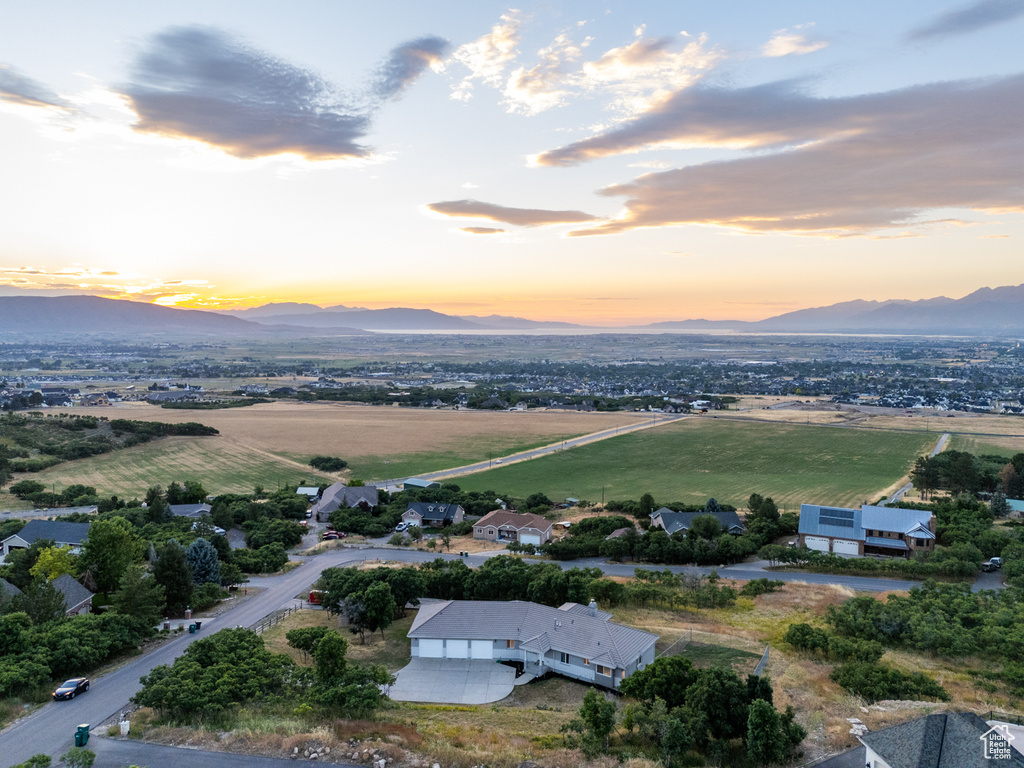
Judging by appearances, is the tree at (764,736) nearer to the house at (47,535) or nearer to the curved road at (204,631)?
the curved road at (204,631)

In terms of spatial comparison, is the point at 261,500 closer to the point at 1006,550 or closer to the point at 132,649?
the point at 132,649

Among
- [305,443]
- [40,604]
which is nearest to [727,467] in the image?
[305,443]

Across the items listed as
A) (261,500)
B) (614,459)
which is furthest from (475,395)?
(261,500)

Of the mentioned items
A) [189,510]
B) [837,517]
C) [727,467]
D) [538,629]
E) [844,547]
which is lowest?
[727,467]

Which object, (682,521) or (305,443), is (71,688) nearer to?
(682,521)

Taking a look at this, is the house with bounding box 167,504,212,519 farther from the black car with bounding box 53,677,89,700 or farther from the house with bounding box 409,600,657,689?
the house with bounding box 409,600,657,689

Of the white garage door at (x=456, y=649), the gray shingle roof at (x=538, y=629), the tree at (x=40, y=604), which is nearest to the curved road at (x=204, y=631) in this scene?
the tree at (x=40, y=604)
